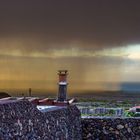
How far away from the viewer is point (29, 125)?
4.60m

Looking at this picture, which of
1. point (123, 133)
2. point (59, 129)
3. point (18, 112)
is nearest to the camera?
point (18, 112)

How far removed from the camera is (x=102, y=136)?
7.10 meters

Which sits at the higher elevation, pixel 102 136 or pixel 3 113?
pixel 3 113

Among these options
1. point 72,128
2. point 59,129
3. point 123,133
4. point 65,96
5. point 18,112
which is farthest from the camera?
point 65,96

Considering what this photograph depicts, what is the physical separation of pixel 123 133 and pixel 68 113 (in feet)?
3.36

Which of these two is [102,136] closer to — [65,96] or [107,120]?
[107,120]

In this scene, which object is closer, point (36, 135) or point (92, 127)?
point (36, 135)

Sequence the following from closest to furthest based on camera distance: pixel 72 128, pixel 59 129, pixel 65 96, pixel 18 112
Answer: pixel 18 112, pixel 59 129, pixel 72 128, pixel 65 96

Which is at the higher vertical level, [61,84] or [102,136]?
[61,84]

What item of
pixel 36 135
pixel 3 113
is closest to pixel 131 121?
pixel 36 135

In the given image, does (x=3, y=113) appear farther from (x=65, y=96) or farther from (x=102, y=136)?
(x=65, y=96)

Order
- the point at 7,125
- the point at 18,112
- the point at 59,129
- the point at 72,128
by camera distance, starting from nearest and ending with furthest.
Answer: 1. the point at 7,125
2. the point at 18,112
3. the point at 59,129
4. the point at 72,128

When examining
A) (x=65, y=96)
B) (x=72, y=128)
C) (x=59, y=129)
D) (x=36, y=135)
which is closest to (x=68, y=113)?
(x=72, y=128)

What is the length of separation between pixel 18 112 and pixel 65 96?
27.5 ft
